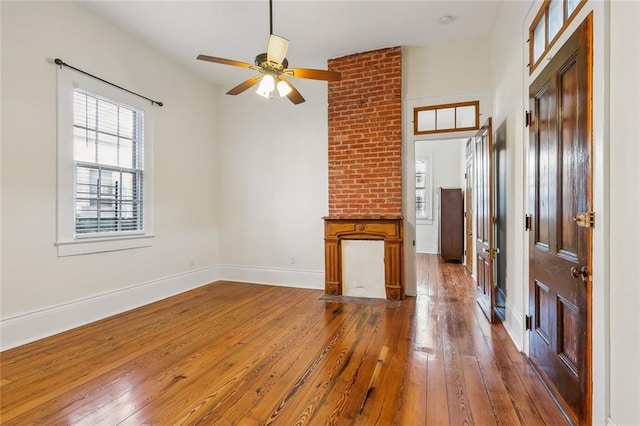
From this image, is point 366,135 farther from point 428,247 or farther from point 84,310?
point 428,247

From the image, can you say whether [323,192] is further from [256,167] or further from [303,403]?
[303,403]

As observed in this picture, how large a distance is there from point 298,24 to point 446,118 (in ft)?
7.30

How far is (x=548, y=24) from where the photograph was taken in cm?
215

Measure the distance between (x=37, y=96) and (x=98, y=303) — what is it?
84.6 inches

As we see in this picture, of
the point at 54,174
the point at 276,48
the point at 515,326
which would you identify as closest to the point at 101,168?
the point at 54,174

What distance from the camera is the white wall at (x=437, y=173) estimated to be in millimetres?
8281

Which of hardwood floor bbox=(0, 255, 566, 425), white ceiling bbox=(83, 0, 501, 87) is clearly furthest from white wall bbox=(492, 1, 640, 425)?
white ceiling bbox=(83, 0, 501, 87)

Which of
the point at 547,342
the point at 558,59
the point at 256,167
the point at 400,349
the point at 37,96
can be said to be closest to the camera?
the point at 558,59

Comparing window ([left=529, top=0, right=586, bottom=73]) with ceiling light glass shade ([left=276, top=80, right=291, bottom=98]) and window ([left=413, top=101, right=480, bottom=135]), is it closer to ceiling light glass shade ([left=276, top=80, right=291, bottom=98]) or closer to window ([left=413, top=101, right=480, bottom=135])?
window ([left=413, top=101, right=480, bottom=135])

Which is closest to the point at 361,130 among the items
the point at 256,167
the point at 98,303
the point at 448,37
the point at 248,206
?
the point at 448,37

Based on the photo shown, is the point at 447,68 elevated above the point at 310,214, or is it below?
above

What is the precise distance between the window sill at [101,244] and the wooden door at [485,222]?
4.12m

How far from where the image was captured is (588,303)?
1529mm

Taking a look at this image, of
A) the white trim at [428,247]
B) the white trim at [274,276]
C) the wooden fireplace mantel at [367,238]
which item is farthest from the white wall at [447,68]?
the white trim at [428,247]
